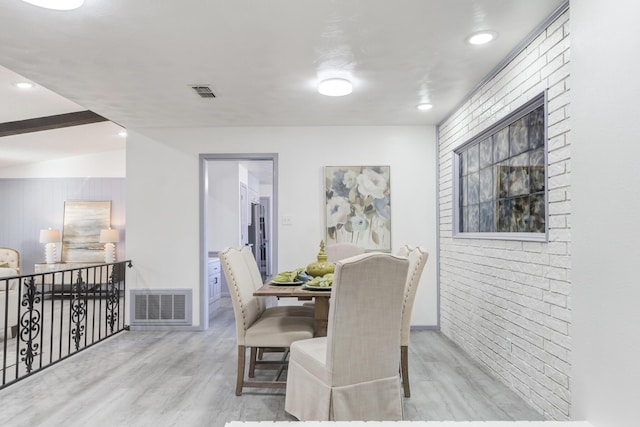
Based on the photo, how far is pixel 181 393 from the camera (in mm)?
2785

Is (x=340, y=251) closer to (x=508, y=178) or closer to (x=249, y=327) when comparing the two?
(x=249, y=327)

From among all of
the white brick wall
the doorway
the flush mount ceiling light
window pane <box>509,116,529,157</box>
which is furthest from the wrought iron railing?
window pane <box>509,116,529,157</box>

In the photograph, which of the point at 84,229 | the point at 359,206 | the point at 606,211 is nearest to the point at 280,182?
the point at 359,206

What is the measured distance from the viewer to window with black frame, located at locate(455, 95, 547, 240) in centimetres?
254

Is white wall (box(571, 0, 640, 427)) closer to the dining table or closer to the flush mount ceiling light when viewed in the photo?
the dining table

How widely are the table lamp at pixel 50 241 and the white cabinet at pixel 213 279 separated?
3.06 metres

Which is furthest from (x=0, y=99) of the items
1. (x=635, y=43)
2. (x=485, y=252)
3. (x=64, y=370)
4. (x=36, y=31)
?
(x=635, y=43)

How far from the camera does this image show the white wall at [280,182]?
185 inches

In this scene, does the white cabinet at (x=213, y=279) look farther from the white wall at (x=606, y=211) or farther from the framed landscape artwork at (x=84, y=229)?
the white wall at (x=606, y=211)

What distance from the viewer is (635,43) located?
1222mm

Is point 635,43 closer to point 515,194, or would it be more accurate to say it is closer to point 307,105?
point 515,194

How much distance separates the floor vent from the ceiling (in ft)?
6.56

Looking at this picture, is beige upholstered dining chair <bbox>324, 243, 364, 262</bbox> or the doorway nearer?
beige upholstered dining chair <bbox>324, 243, 364, 262</bbox>

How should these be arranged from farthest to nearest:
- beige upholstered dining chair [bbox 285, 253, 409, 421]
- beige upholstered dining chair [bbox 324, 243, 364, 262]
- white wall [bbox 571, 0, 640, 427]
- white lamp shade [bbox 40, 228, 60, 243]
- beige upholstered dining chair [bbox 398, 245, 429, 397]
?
white lamp shade [bbox 40, 228, 60, 243] < beige upholstered dining chair [bbox 324, 243, 364, 262] < beige upholstered dining chair [bbox 398, 245, 429, 397] < beige upholstered dining chair [bbox 285, 253, 409, 421] < white wall [bbox 571, 0, 640, 427]
